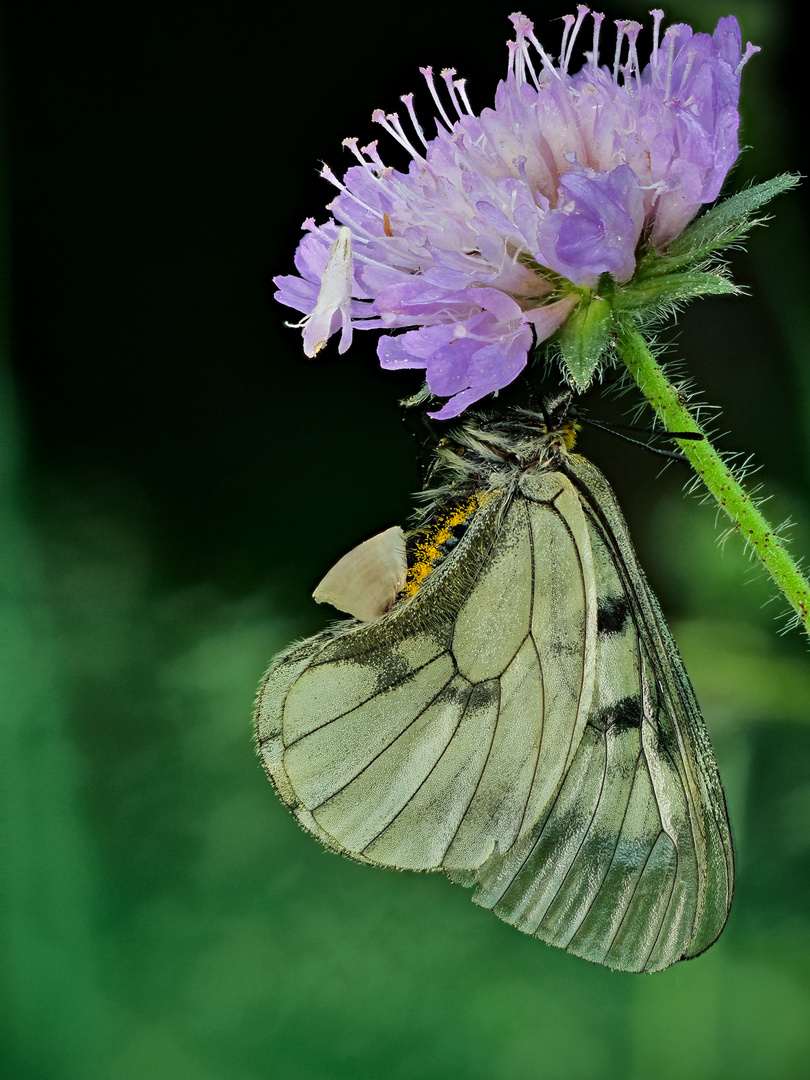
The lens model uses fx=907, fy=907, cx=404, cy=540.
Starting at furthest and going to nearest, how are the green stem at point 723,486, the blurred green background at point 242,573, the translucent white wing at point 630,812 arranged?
the blurred green background at point 242,573 < the translucent white wing at point 630,812 < the green stem at point 723,486

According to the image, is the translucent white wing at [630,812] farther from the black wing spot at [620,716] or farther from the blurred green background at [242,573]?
the blurred green background at [242,573]

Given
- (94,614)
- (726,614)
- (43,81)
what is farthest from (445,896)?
(43,81)

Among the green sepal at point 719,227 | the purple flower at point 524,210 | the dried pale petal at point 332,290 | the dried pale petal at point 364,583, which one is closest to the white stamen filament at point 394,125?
the purple flower at point 524,210

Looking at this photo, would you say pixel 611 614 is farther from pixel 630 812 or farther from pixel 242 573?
pixel 242 573

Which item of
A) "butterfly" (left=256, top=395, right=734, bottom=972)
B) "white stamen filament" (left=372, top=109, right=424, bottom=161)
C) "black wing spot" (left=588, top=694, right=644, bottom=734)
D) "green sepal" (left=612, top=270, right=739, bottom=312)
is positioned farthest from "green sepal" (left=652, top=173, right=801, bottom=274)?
"black wing spot" (left=588, top=694, right=644, bottom=734)

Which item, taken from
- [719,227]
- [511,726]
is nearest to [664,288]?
[719,227]

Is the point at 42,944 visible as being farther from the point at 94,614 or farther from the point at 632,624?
the point at 632,624
